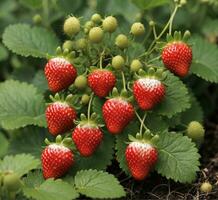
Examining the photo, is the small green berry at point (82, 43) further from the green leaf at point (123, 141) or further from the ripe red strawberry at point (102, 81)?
the green leaf at point (123, 141)

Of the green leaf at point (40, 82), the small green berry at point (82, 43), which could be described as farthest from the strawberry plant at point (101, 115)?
the green leaf at point (40, 82)

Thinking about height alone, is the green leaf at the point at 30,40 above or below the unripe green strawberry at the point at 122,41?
below

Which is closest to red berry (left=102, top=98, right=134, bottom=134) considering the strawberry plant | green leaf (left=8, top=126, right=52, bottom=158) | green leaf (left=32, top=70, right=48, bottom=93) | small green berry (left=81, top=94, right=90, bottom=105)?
the strawberry plant

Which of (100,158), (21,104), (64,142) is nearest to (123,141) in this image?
(100,158)

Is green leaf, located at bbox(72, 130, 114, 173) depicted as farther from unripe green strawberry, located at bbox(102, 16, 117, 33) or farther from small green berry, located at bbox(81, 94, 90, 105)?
unripe green strawberry, located at bbox(102, 16, 117, 33)

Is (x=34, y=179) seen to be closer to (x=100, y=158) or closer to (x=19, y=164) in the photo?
(x=19, y=164)

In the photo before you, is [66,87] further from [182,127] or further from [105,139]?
[182,127]
